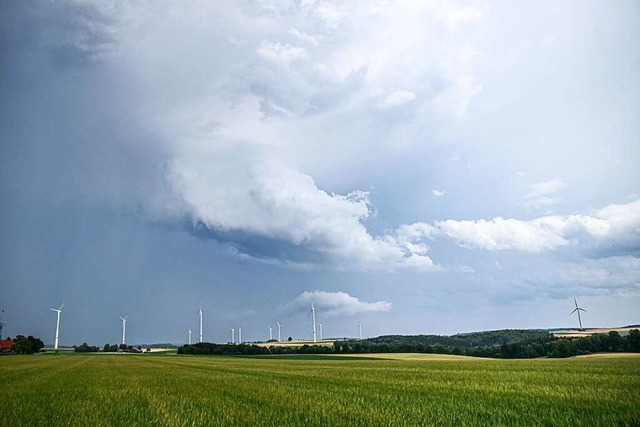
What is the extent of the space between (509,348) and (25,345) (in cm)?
18432

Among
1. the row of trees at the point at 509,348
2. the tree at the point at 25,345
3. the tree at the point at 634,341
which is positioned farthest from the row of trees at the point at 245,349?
the tree at the point at 634,341

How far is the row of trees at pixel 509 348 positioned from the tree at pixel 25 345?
2495 inches

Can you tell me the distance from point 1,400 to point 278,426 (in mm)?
15712

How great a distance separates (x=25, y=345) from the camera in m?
187

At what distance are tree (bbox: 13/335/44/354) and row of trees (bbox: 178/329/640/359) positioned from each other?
208 ft

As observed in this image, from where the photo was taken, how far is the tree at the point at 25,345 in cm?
18652

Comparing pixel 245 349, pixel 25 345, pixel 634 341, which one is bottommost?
pixel 634 341

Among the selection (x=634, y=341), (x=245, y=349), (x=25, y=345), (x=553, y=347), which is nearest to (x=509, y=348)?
(x=553, y=347)

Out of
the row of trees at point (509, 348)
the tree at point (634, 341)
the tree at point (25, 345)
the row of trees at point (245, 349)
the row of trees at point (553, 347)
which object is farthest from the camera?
the tree at point (25, 345)

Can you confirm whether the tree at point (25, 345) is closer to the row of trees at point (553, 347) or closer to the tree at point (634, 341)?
the row of trees at point (553, 347)

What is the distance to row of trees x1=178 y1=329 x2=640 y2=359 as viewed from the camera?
317 ft

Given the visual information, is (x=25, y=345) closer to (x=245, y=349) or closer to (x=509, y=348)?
(x=245, y=349)

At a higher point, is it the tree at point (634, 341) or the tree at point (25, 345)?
the tree at point (25, 345)

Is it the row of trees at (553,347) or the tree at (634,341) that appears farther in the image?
the row of trees at (553,347)
